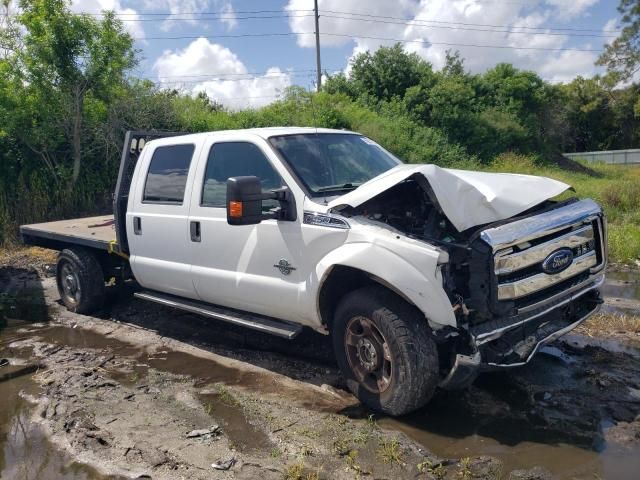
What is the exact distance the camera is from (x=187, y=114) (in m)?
15.4

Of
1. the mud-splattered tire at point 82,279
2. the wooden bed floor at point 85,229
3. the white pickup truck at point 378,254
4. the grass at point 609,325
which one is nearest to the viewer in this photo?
the white pickup truck at point 378,254

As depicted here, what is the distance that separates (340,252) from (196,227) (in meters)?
1.70

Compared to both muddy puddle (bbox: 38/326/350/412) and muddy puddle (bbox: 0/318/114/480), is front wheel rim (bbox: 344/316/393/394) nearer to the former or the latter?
muddy puddle (bbox: 38/326/350/412)

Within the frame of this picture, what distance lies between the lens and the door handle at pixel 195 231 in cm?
519

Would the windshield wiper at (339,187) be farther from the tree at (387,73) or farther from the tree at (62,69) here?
Result: the tree at (387,73)

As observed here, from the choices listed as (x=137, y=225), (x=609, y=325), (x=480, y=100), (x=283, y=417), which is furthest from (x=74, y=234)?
(x=480, y=100)

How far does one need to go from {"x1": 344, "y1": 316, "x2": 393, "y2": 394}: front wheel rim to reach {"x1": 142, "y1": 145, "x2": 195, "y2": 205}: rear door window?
7.30 ft

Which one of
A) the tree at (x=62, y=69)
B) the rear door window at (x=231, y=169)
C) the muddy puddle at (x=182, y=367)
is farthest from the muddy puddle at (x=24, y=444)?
the tree at (x=62, y=69)

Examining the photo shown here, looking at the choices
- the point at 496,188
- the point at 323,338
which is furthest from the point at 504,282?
the point at 323,338

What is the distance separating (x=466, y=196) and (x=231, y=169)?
2.14 metres

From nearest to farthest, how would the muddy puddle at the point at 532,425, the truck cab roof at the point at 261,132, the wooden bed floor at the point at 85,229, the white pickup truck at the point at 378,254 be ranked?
the muddy puddle at the point at 532,425, the white pickup truck at the point at 378,254, the truck cab roof at the point at 261,132, the wooden bed floor at the point at 85,229

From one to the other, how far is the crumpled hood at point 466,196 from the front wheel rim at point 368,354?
0.87 meters

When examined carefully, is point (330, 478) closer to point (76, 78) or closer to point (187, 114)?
point (76, 78)

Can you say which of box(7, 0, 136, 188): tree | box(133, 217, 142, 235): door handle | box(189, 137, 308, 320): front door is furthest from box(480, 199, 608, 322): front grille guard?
box(7, 0, 136, 188): tree
